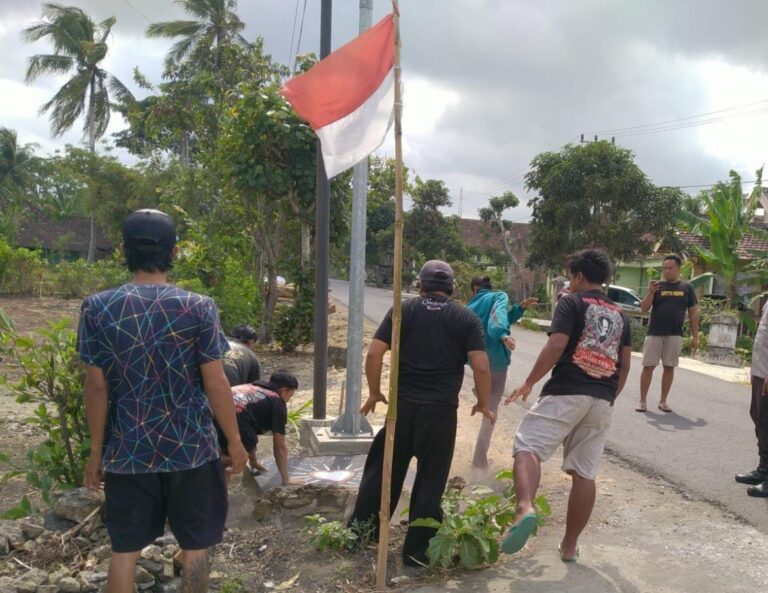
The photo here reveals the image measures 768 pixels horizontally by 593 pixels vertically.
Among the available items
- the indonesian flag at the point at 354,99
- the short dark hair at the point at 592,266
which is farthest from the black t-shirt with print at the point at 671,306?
the indonesian flag at the point at 354,99

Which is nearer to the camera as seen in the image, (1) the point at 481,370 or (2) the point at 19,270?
(1) the point at 481,370

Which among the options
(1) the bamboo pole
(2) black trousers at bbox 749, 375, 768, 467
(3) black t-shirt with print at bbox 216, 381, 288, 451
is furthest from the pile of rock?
(2) black trousers at bbox 749, 375, 768, 467

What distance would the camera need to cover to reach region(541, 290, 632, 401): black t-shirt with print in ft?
12.4

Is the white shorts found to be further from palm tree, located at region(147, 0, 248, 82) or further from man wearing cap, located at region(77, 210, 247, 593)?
palm tree, located at region(147, 0, 248, 82)

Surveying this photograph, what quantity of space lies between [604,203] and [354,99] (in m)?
20.5

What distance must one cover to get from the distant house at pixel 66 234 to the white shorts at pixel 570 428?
138 ft

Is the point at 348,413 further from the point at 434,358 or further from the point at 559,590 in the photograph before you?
the point at 559,590

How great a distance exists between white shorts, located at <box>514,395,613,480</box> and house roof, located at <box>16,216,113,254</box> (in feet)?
139

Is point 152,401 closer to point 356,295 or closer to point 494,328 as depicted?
point 494,328

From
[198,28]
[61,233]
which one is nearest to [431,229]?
[198,28]

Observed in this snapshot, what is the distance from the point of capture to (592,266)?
155 inches

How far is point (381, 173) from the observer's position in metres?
18.5

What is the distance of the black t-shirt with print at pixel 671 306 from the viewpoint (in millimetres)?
8016

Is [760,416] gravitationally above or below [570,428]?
below
